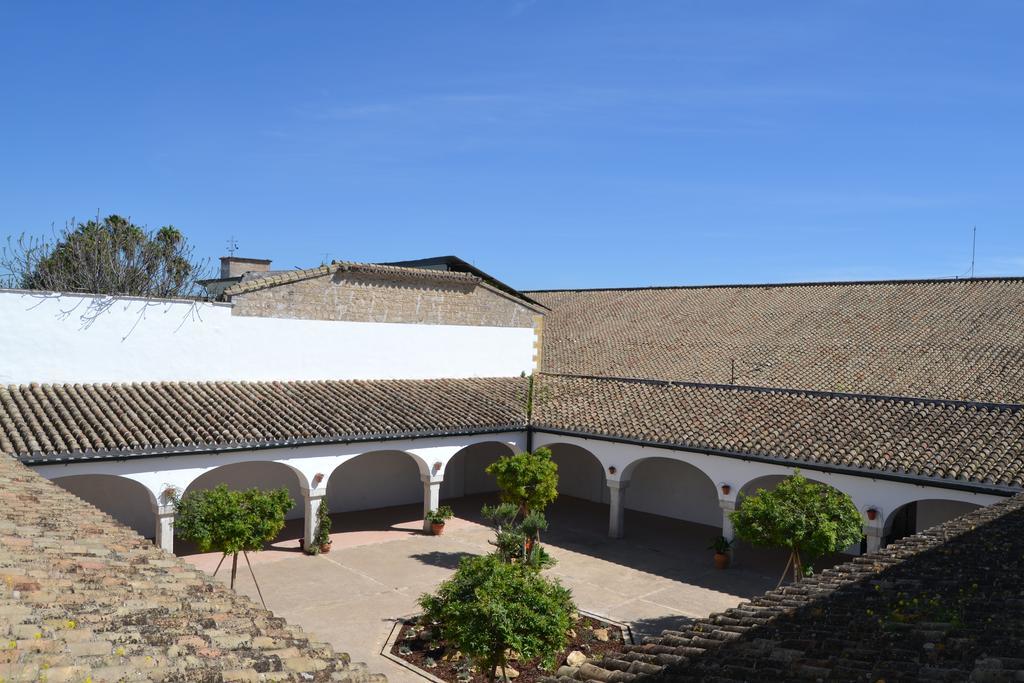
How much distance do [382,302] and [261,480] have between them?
20.8 ft

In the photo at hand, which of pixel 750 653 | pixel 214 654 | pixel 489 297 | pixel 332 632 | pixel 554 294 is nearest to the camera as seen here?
pixel 214 654

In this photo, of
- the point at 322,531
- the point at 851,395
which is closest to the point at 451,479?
the point at 322,531

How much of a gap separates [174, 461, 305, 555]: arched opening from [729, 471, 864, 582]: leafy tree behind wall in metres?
11.3

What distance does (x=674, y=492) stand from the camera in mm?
23750

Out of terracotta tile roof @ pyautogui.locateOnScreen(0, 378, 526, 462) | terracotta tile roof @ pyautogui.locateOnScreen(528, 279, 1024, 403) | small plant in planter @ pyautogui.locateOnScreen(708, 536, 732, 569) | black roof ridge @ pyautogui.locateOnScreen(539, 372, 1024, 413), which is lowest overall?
small plant in planter @ pyautogui.locateOnScreen(708, 536, 732, 569)

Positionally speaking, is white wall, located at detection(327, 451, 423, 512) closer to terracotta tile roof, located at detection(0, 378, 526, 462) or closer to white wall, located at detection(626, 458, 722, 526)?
terracotta tile roof, located at detection(0, 378, 526, 462)

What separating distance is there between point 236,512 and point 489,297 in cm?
1411

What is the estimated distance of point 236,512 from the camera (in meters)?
13.9

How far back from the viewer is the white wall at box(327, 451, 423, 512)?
23156mm

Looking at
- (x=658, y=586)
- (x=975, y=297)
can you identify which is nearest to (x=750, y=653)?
(x=658, y=586)

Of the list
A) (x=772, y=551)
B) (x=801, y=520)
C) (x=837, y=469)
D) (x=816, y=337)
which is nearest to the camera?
(x=801, y=520)

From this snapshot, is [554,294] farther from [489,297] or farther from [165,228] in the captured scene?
[165,228]

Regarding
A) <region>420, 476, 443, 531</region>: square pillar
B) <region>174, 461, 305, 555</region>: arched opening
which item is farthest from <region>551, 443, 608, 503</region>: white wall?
<region>174, 461, 305, 555</region>: arched opening

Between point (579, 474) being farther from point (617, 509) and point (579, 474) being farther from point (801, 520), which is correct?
point (801, 520)
